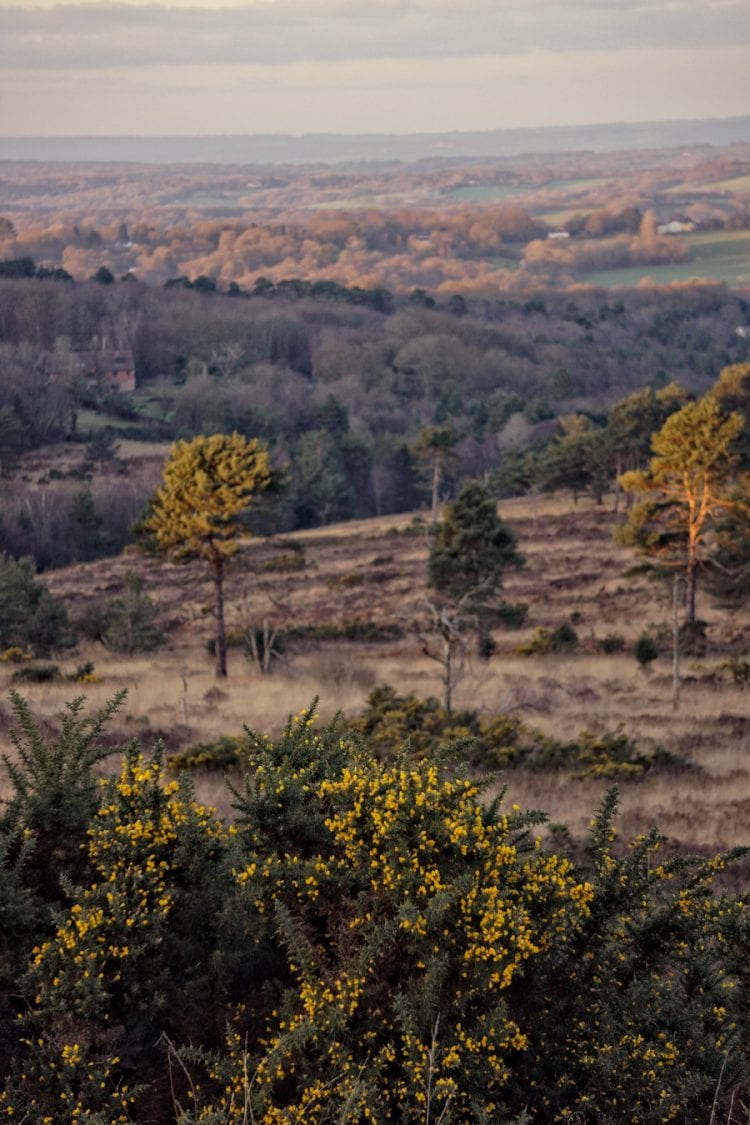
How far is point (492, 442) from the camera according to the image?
106 m

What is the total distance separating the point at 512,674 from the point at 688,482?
6.20 m

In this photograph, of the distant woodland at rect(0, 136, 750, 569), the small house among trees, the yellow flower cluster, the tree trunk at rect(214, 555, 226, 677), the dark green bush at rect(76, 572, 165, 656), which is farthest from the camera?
the small house among trees

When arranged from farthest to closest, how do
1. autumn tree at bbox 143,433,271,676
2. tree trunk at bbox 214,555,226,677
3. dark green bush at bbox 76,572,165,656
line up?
dark green bush at bbox 76,572,165,656 < tree trunk at bbox 214,555,226,677 < autumn tree at bbox 143,433,271,676

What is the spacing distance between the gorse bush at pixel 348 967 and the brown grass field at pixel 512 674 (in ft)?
15.4

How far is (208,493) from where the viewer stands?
2262 centimetres

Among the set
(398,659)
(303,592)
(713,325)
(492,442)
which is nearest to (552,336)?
(713,325)

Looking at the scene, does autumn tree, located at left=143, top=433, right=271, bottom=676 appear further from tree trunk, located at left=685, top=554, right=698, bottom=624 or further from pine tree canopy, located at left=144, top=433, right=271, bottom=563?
tree trunk, located at left=685, top=554, right=698, bottom=624

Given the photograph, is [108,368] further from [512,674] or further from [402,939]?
[402,939]

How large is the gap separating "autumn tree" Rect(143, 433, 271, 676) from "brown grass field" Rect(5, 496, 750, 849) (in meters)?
1.32

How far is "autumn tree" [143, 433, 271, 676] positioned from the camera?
22641 mm

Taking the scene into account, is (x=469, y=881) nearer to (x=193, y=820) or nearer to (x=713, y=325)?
(x=193, y=820)

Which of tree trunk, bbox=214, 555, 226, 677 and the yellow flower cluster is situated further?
tree trunk, bbox=214, 555, 226, 677

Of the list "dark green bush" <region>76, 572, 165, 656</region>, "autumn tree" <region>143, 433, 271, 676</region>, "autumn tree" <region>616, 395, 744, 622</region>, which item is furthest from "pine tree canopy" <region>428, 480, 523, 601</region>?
"dark green bush" <region>76, 572, 165, 656</region>

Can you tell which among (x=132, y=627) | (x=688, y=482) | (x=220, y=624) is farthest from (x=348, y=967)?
(x=132, y=627)
